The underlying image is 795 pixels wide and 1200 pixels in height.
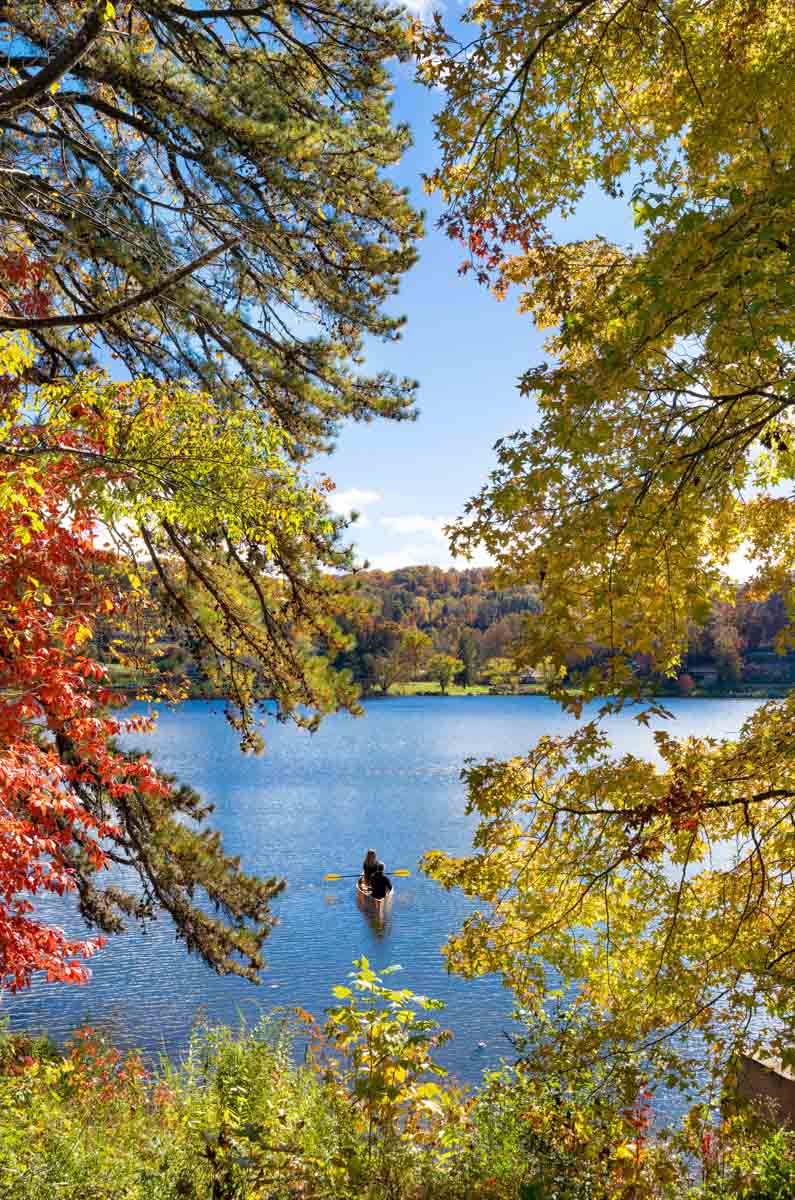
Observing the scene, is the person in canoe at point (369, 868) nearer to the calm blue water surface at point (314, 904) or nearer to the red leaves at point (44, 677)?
the calm blue water surface at point (314, 904)

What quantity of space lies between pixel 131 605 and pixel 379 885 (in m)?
12.3

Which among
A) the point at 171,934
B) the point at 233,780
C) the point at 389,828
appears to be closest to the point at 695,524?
the point at 171,934

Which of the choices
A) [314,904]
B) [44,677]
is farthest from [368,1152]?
[314,904]

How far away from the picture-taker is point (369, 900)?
16.7m

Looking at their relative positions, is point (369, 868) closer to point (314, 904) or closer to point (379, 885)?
point (379, 885)

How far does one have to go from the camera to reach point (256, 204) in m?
5.79

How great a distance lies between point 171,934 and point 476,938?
44.0 ft

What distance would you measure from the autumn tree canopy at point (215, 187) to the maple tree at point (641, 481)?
1.78m

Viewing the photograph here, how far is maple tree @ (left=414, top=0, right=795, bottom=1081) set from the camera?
9.82ft

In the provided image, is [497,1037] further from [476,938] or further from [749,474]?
[749,474]

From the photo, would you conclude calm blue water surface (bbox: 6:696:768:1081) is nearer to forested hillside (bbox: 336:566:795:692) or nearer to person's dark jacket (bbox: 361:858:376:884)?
person's dark jacket (bbox: 361:858:376:884)

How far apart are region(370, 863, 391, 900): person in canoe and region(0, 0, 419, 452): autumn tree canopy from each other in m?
12.0

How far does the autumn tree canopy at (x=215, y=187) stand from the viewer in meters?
5.12

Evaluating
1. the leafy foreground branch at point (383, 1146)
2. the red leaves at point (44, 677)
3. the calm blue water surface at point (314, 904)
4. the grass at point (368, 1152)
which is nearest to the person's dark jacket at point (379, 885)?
the calm blue water surface at point (314, 904)
